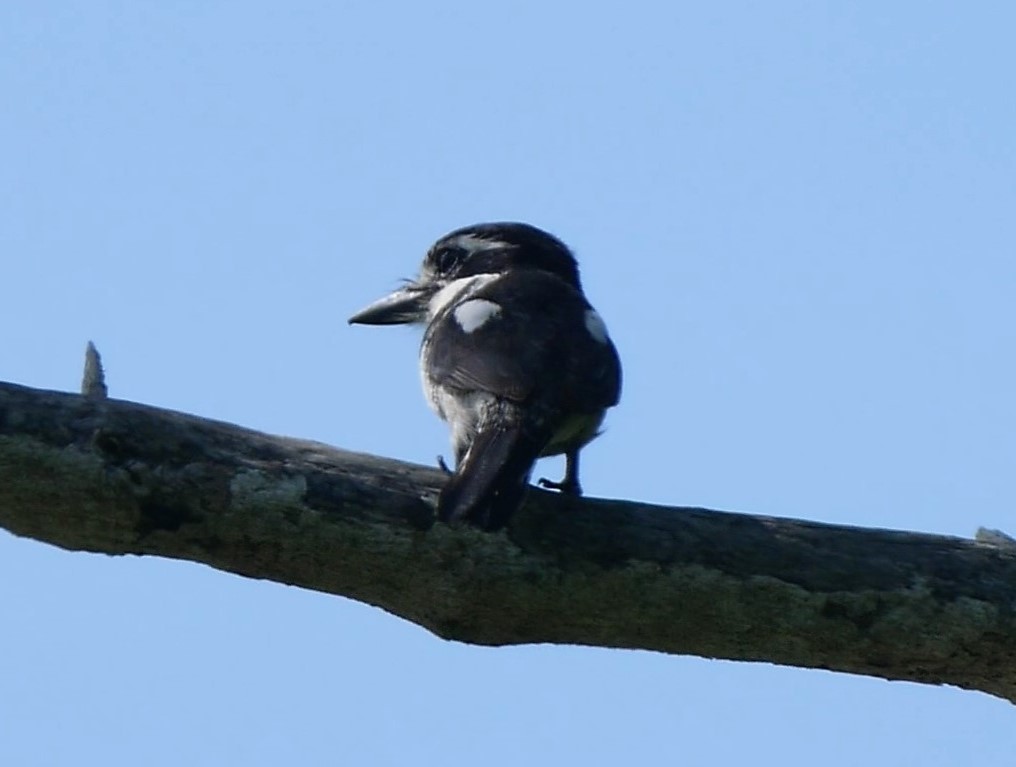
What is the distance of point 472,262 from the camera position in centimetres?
607

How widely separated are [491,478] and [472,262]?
235 cm

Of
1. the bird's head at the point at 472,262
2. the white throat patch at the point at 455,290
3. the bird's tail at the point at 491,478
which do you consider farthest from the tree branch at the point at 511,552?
the bird's head at the point at 472,262

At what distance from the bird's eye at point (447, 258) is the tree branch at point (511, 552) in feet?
7.63

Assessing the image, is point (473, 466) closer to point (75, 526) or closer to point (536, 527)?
point (536, 527)

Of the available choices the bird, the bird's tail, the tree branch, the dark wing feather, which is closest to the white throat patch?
the bird

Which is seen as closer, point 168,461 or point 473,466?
point 168,461

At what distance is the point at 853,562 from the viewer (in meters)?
3.79

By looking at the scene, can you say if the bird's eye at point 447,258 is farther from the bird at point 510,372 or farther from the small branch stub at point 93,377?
the small branch stub at point 93,377

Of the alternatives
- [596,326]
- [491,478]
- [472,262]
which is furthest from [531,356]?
[472,262]

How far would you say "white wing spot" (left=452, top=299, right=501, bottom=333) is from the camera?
4.91m

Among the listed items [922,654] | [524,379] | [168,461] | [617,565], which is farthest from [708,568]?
[168,461]

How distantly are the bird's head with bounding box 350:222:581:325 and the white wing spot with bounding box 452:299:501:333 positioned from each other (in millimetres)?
720

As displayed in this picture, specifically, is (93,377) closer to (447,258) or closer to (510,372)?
(510,372)

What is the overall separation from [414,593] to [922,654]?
117 cm
